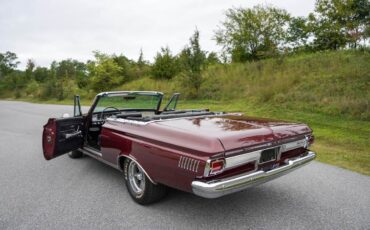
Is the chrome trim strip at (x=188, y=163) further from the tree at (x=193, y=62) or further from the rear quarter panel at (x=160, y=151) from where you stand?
the tree at (x=193, y=62)

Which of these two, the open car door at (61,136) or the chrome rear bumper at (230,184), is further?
the open car door at (61,136)

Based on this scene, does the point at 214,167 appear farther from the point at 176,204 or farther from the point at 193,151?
the point at 176,204

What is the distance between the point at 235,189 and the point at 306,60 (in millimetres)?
14276

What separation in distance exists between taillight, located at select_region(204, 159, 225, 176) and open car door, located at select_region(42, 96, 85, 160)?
272 cm

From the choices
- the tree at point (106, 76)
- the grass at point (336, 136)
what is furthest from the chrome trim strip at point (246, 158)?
the tree at point (106, 76)

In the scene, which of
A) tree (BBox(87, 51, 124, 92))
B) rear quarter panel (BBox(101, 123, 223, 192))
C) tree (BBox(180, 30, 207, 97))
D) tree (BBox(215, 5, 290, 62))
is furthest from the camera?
tree (BBox(87, 51, 124, 92))

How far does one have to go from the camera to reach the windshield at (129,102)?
5.07 m

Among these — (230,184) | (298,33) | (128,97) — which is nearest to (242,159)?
(230,184)

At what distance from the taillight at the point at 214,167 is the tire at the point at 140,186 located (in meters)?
0.96

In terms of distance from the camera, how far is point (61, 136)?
15.1 feet

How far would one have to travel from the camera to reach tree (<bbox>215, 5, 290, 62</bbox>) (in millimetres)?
19500

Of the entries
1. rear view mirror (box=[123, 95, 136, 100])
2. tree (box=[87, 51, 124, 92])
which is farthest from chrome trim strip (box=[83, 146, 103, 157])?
tree (box=[87, 51, 124, 92])

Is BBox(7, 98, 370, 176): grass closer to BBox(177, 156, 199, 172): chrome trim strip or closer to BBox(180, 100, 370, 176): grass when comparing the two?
BBox(180, 100, 370, 176): grass

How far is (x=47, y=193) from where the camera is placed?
4133mm
